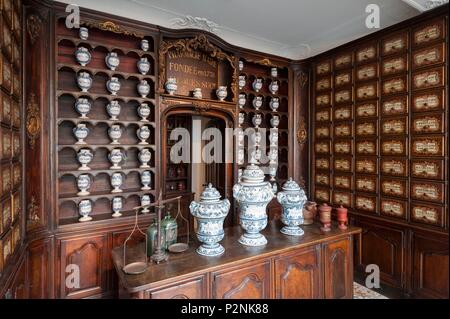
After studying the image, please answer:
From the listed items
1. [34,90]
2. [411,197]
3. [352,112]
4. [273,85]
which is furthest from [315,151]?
[34,90]

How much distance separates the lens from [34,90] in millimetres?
2180

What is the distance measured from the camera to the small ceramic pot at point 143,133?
2783 millimetres

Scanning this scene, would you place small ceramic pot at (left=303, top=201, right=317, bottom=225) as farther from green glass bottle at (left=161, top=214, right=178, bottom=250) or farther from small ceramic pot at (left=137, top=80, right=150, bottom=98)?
small ceramic pot at (left=137, top=80, right=150, bottom=98)

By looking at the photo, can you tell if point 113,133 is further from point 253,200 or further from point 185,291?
point 185,291

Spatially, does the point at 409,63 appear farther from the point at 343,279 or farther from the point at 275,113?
the point at 343,279

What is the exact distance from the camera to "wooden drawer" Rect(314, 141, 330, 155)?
353 centimetres

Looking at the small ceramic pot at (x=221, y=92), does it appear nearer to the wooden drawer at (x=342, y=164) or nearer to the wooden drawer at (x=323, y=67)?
the wooden drawer at (x=323, y=67)

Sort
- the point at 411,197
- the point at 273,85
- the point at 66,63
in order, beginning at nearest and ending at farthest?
the point at 66,63
the point at 411,197
the point at 273,85

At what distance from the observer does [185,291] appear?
4.66 feet

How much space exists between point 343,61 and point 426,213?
6.51ft

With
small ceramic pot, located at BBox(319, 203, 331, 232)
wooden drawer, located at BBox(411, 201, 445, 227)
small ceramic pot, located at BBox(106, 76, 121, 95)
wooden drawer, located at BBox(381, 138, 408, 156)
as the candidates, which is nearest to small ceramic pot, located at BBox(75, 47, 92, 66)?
small ceramic pot, located at BBox(106, 76, 121, 95)

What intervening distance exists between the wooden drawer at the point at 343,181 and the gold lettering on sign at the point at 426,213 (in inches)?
29.4

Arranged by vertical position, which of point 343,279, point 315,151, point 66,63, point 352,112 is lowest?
point 343,279

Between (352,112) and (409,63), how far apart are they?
29.6 inches
